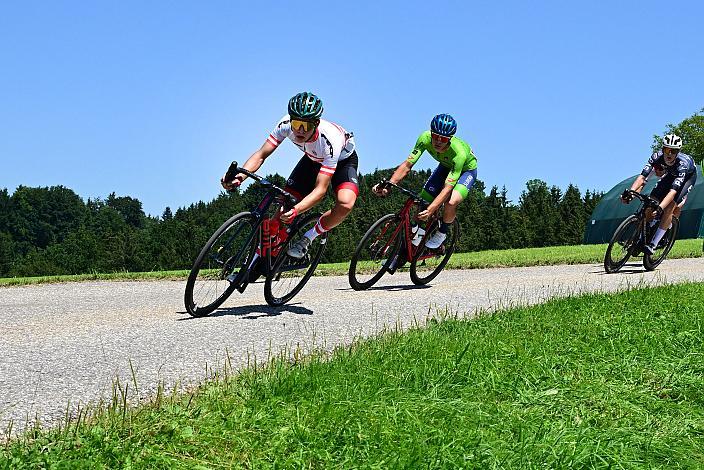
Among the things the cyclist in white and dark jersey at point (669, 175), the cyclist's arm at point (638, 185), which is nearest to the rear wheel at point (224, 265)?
the cyclist's arm at point (638, 185)

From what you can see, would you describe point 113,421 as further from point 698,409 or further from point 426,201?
point 426,201

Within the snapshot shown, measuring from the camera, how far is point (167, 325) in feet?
22.9

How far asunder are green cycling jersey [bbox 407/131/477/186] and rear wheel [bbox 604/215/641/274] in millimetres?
3972

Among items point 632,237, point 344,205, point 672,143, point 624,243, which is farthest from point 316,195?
point 672,143

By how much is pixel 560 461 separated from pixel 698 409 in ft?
5.14

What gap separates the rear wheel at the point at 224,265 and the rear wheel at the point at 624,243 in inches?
301

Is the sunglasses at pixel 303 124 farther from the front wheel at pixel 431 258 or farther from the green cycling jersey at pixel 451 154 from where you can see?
the front wheel at pixel 431 258

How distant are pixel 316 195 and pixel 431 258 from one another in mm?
4088

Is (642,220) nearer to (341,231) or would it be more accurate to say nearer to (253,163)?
(253,163)

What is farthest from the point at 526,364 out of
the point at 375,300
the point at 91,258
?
the point at 91,258

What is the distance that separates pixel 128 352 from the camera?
574 cm

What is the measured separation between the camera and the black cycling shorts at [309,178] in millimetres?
8312

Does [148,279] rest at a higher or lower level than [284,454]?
higher

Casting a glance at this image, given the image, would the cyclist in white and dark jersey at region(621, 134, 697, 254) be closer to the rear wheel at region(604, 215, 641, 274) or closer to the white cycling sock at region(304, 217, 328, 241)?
the rear wheel at region(604, 215, 641, 274)
